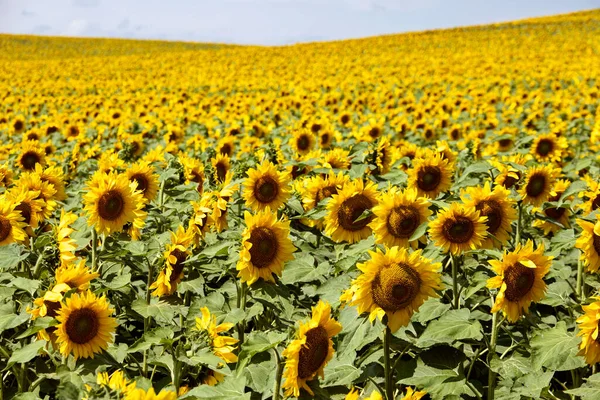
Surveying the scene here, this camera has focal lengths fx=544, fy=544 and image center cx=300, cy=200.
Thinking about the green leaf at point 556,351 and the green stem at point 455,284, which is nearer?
the green leaf at point 556,351

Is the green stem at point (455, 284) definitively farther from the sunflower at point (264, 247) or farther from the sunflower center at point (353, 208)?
the sunflower at point (264, 247)

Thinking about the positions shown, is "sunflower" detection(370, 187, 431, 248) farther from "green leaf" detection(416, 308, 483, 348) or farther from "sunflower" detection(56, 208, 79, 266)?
"sunflower" detection(56, 208, 79, 266)

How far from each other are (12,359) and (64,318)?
280 millimetres

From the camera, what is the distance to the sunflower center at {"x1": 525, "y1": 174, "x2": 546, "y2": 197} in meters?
4.07

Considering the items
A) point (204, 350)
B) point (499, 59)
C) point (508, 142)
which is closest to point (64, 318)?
point (204, 350)

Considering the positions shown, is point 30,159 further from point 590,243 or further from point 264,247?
point 590,243

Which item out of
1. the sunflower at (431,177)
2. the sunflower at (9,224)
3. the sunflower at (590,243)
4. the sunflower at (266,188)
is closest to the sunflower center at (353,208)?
the sunflower at (266,188)

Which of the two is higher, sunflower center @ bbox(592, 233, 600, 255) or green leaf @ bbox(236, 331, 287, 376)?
sunflower center @ bbox(592, 233, 600, 255)

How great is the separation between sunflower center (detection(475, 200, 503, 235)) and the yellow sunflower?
0.64m

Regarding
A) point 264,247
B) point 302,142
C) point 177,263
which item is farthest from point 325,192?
point 302,142

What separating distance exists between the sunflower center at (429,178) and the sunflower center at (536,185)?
65 cm

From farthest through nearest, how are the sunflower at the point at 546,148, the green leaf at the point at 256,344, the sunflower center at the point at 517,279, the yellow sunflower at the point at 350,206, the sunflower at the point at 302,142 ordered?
the sunflower at the point at 302,142, the sunflower at the point at 546,148, the yellow sunflower at the point at 350,206, the sunflower center at the point at 517,279, the green leaf at the point at 256,344

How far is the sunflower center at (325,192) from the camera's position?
12.6ft

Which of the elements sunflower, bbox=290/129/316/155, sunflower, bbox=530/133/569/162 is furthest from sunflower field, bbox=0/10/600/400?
sunflower, bbox=530/133/569/162
